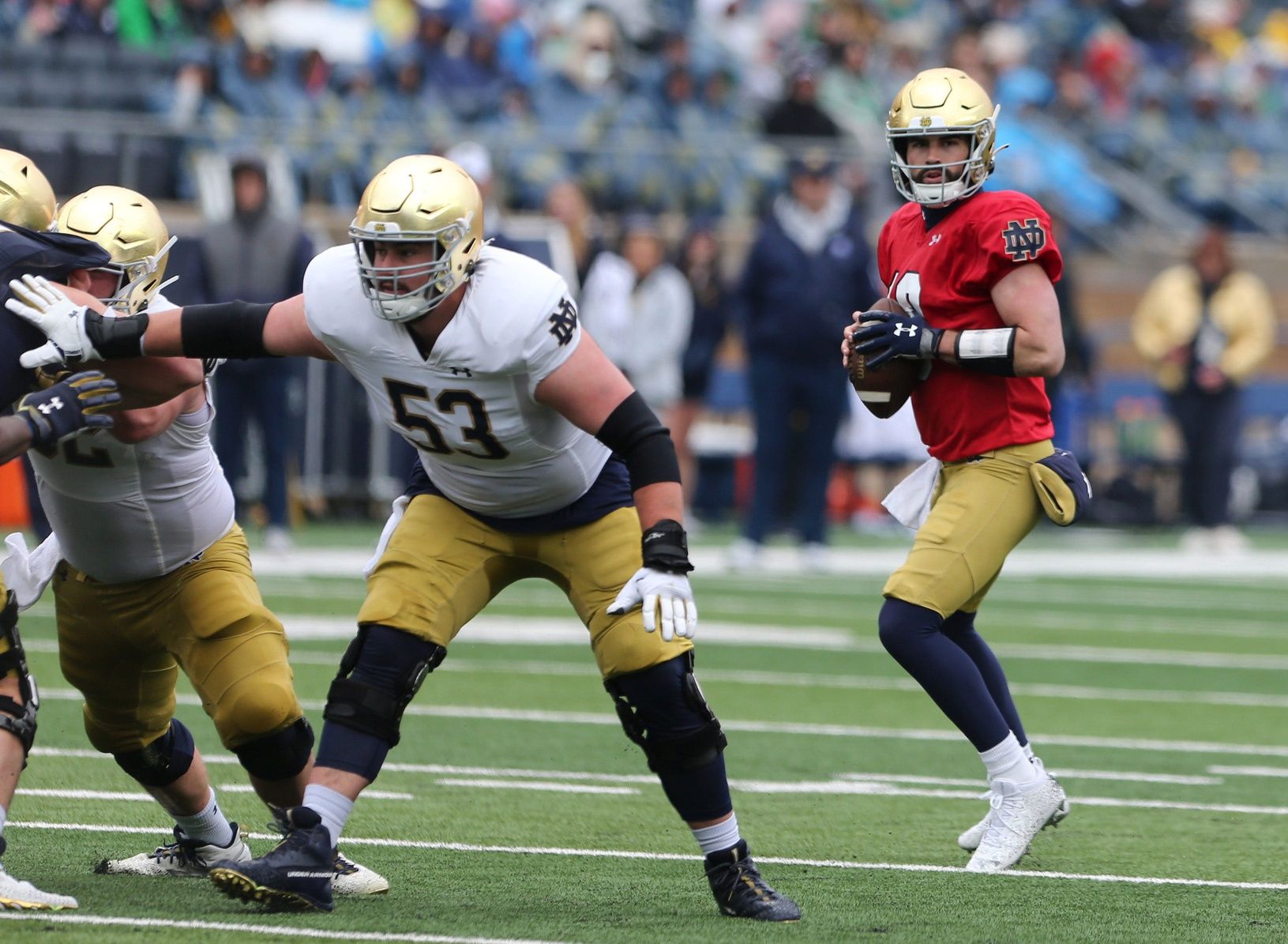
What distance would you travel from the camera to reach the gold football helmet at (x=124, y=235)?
461 centimetres

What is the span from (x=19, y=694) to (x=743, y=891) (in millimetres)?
1452

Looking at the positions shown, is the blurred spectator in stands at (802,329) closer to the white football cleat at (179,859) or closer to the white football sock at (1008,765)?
the white football sock at (1008,765)

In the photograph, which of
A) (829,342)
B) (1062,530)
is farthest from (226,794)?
(1062,530)

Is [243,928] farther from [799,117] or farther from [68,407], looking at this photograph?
[799,117]

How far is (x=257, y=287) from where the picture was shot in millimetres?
11734

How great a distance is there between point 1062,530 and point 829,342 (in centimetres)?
552

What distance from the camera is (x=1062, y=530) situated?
1688cm

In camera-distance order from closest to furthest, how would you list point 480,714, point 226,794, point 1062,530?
point 226,794, point 480,714, point 1062,530

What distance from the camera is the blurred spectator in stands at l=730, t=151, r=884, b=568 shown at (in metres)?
12.0

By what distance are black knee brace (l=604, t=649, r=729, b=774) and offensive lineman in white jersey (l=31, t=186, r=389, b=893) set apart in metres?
0.64

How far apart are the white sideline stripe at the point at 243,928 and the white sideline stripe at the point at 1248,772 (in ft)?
10.6

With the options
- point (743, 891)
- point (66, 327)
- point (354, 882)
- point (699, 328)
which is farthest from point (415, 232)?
point (699, 328)

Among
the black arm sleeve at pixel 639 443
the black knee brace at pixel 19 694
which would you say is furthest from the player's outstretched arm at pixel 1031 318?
the black knee brace at pixel 19 694

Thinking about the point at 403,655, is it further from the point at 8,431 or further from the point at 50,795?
the point at 50,795
